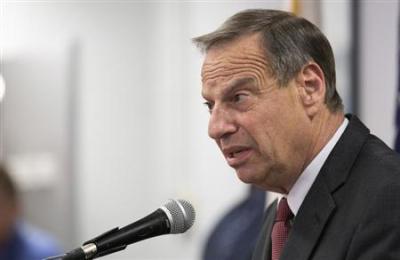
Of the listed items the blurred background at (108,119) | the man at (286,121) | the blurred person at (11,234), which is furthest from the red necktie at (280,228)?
the blurred background at (108,119)

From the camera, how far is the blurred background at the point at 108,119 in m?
4.20

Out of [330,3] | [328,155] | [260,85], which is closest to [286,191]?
[328,155]

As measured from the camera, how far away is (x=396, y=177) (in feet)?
4.69

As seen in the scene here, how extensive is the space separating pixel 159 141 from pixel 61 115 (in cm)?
64

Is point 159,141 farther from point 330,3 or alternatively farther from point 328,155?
point 328,155

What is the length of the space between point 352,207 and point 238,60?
414 millimetres

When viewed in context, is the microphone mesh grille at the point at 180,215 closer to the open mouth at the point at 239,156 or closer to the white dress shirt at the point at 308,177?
the open mouth at the point at 239,156

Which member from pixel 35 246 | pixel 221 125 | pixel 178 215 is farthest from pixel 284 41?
pixel 35 246

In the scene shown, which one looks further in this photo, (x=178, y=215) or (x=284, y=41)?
(x=284, y=41)

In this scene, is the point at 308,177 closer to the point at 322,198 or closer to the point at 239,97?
the point at 322,198

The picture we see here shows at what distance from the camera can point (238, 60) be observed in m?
1.61

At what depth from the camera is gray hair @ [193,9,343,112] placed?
1599 millimetres

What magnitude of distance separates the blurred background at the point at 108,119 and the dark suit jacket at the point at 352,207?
A: 8.12 feet

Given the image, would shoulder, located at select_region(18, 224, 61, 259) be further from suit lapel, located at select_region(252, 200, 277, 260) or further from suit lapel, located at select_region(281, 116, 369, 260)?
suit lapel, located at select_region(281, 116, 369, 260)
